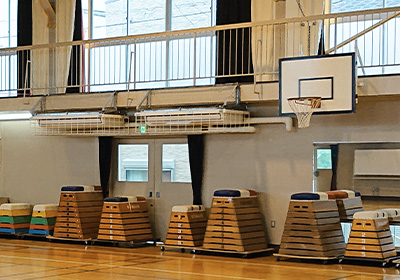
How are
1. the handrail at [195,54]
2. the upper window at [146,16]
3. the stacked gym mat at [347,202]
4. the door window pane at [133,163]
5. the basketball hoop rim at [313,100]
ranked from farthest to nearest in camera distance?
the upper window at [146,16]
the door window pane at [133,163]
the handrail at [195,54]
the stacked gym mat at [347,202]
the basketball hoop rim at [313,100]

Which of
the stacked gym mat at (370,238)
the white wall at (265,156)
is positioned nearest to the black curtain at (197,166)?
the white wall at (265,156)

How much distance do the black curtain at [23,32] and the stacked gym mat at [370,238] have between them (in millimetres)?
8204

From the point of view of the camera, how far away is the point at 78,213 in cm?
1327

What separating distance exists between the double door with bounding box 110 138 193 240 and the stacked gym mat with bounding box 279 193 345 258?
2.67 meters

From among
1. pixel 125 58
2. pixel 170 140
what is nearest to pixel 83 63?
pixel 125 58

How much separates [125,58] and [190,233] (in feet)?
14.8

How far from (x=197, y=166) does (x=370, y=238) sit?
3724 mm

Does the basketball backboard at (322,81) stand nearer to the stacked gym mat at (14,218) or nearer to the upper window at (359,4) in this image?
the upper window at (359,4)

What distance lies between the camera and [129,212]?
506 inches

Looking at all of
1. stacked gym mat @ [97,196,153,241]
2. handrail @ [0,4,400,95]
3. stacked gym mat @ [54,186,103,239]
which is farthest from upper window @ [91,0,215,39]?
stacked gym mat @ [97,196,153,241]

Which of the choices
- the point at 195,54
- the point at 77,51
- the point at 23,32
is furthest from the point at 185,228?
the point at 23,32

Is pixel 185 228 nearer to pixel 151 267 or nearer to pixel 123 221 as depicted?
pixel 123 221

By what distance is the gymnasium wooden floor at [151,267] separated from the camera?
9438mm

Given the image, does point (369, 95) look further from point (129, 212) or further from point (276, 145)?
point (129, 212)
